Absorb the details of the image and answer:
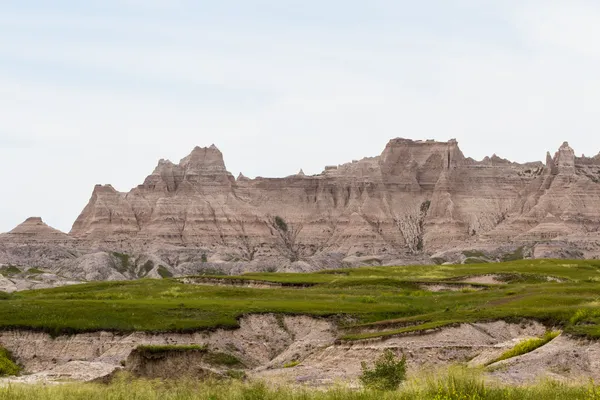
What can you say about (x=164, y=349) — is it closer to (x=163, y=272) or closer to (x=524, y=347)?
(x=524, y=347)

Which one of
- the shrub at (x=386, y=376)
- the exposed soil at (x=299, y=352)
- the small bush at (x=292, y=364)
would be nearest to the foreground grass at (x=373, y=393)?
the shrub at (x=386, y=376)

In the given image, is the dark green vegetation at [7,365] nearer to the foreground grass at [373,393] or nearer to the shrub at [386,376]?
the foreground grass at [373,393]

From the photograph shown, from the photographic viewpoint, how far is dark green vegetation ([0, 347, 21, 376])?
45.3m

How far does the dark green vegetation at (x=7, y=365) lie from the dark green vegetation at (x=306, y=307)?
87.0 inches

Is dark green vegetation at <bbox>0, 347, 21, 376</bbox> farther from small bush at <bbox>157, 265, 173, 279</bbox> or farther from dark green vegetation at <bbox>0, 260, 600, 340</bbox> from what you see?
small bush at <bbox>157, 265, 173, 279</bbox>

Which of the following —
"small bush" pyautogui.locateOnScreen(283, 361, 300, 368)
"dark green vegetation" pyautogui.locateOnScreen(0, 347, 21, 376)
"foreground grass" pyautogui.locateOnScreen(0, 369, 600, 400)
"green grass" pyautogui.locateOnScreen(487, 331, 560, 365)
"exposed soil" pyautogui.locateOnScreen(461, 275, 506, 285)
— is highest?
"exposed soil" pyautogui.locateOnScreen(461, 275, 506, 285)

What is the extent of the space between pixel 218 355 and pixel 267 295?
17475 mm

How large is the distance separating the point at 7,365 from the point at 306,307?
57.3ft

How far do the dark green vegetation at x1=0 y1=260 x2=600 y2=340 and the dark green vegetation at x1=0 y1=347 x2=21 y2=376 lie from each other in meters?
2.21

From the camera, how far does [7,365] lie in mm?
46594

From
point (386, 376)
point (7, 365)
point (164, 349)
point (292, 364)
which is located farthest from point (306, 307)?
point (386, 376)

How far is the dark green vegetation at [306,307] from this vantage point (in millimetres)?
49044

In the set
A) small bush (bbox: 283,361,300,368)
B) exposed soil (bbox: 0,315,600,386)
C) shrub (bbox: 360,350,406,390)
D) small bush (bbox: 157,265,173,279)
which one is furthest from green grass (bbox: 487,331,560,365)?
A: small bush (bbox: 157,265,173,279)

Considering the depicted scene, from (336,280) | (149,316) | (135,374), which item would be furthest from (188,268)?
(135,374)
